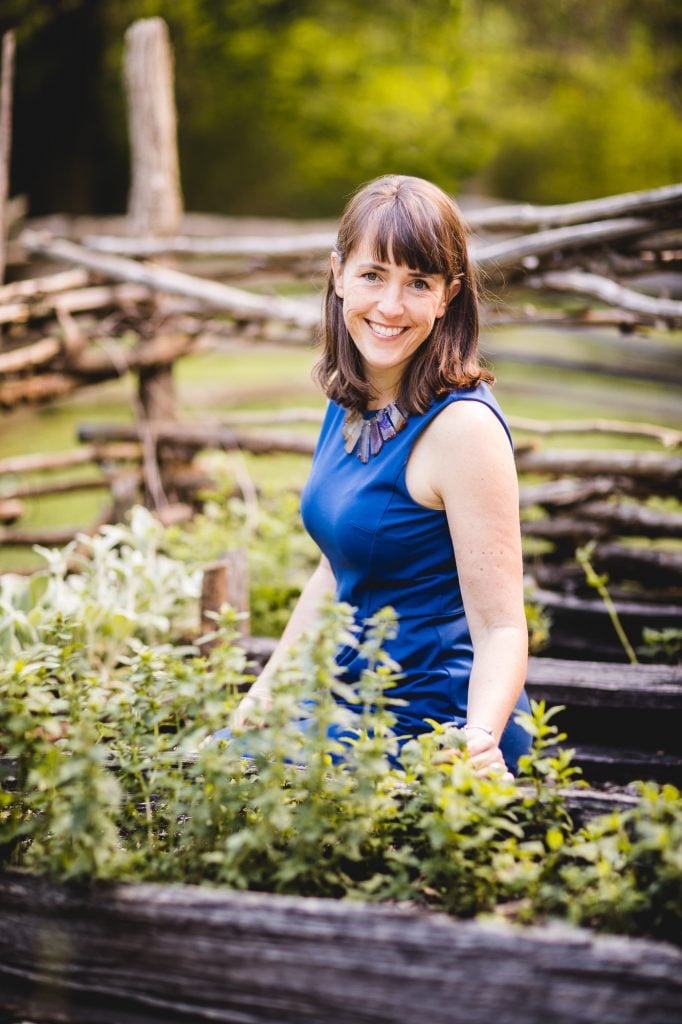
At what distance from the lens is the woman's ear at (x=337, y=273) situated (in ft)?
7.19

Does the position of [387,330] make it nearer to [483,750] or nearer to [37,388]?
[483,750]

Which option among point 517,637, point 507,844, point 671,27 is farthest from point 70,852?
point 671,27

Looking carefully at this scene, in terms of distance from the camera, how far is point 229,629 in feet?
5.55

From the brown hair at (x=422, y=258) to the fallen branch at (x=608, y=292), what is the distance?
163cm

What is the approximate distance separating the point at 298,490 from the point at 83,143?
12087 millimetres

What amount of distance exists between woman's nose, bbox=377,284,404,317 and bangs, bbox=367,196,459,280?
0.06 m

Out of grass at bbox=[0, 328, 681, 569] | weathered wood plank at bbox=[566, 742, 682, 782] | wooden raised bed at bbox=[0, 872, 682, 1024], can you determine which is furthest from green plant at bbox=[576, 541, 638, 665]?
grass at bbox=[0, 328, 681, 569]

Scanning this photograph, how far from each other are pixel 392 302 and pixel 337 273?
0.27 meters

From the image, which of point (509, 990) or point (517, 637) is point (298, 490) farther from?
point (509, 990)

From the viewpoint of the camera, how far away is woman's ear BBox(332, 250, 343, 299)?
7.19ft

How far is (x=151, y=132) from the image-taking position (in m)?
4.93

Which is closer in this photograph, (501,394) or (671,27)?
(501,394)

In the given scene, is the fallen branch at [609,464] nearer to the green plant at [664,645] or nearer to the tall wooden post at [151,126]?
the green plant at [664,645]

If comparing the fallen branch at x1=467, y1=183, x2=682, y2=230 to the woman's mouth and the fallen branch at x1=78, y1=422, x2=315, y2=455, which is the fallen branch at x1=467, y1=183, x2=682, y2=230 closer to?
the fallen branch at x1=78, y1=422, x2=315, y2=455
